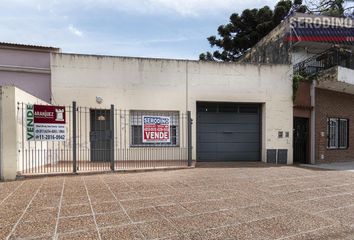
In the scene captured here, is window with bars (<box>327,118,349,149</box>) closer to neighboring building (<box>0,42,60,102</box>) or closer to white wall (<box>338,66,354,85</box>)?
white wall (<box>338,66,354,85</box>)

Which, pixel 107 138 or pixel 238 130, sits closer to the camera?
pixel 107 138

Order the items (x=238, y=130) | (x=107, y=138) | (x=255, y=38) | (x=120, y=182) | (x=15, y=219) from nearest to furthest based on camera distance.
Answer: (x=15, y=219), (x=120, y=182), (x=107, y=138), (x=238, y=130), (x=255, y=38)

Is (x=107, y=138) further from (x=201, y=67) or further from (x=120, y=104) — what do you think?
(x=201, y=67)

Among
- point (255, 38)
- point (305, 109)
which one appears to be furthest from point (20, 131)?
point (255, 38)

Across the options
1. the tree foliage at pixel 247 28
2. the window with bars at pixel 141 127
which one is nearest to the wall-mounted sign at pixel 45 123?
the window with bars at pixel 141 127

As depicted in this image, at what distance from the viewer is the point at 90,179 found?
31.1 feet

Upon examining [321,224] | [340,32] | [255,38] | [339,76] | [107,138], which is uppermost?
[255,38]

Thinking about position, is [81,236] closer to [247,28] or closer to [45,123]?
[45,123]

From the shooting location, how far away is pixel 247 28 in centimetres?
3020

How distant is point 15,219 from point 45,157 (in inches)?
254

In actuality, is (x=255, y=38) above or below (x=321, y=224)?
above

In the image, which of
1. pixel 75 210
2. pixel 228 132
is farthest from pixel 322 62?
pixel 75 210

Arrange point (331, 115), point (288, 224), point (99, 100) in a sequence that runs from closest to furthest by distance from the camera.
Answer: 1. point (288, 224)
2. point (99, 100)
3. point (331, 115)

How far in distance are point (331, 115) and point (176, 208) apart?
12.6m
